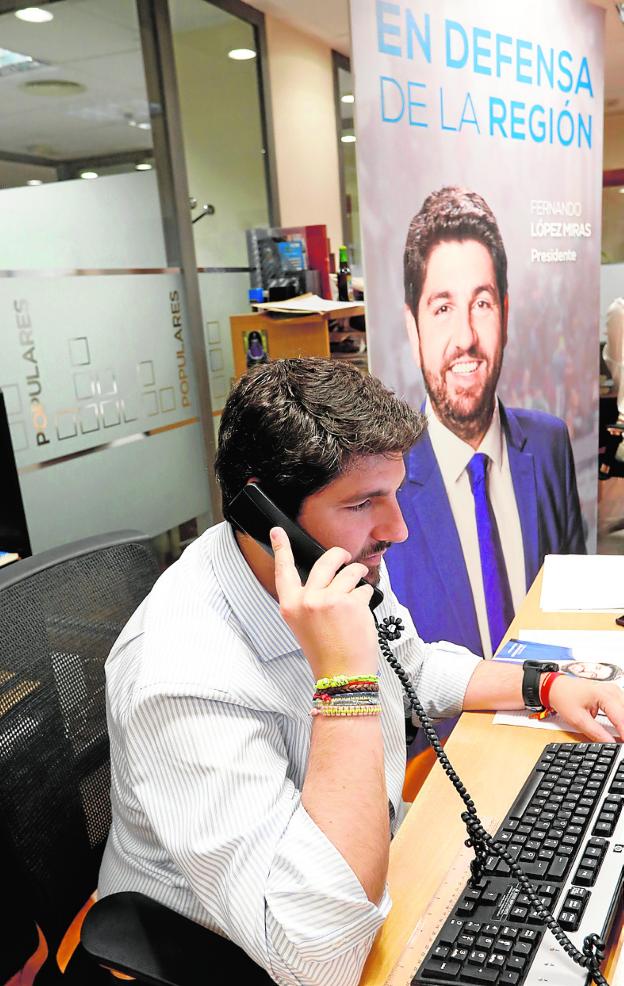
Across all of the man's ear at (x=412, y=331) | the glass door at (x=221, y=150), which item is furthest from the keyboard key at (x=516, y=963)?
the glass door at (x=221, y=150)

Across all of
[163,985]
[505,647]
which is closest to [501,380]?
[505,647]

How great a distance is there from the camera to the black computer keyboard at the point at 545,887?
760mm

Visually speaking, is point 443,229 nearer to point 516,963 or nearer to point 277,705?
point 277,705

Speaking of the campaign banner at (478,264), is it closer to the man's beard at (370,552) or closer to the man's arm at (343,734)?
the man's beard at (370,552)

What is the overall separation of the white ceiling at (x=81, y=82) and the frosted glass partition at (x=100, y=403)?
469 millimetres

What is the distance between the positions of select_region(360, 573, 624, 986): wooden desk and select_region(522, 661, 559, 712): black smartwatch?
45mm

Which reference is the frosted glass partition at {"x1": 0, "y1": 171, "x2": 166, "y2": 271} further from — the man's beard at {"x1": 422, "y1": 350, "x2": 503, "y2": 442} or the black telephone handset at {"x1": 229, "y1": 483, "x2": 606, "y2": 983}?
the black telephone handset at {"x1": 229, "y1": 483, "x2": 606, "y2": 983}

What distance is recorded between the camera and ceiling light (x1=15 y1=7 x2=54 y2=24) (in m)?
2.74

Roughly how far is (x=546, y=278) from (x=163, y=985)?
2541 mm

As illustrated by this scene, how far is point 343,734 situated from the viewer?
0.88 metres

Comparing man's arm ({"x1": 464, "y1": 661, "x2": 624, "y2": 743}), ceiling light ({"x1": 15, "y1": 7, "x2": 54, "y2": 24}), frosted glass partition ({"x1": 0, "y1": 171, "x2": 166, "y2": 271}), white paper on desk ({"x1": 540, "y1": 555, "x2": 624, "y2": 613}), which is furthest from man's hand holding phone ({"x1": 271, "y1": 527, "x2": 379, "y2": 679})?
ceiling light ({"x1": 15, "y1": 7, "x2": 54, "y2": 24})

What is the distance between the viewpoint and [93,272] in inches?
113

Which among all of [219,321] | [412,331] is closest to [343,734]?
[412,331]

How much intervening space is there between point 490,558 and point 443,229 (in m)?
1.00
